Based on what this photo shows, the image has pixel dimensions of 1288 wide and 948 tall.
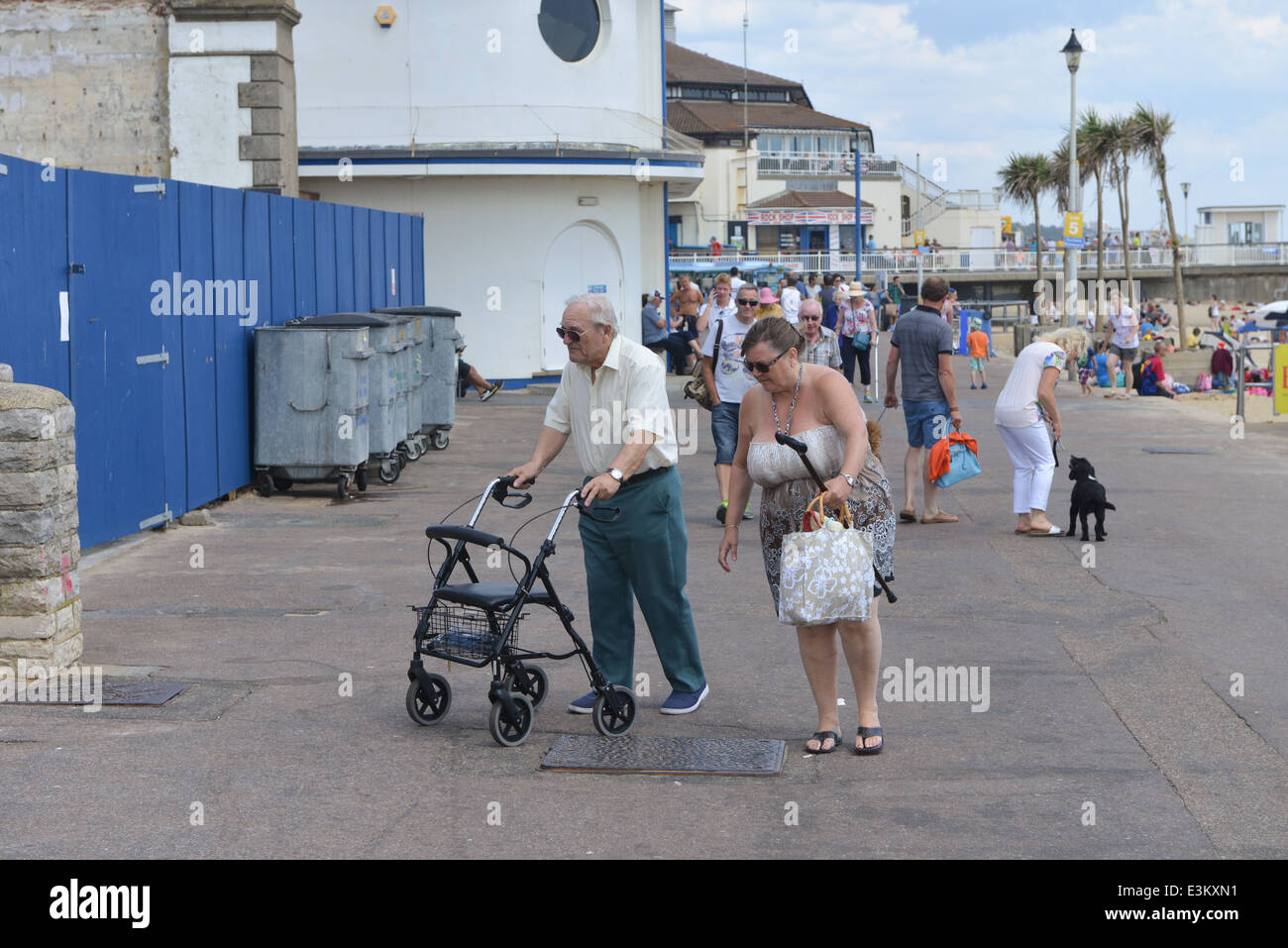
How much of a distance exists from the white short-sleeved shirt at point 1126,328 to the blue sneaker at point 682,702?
21.3 metres

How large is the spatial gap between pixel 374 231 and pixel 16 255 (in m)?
10.8

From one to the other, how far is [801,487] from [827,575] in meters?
0.47

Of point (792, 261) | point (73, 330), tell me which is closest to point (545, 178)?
point (73, 330)

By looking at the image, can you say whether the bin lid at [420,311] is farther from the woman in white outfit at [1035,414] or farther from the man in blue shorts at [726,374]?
the woman in white outfit at [1035,414]

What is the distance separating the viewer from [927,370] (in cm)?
1221

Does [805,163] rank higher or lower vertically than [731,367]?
higher

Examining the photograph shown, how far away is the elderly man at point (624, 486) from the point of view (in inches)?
258

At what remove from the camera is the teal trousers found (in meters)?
6.70

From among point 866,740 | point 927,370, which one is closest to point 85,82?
point 927,370

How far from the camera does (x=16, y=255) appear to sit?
955cm

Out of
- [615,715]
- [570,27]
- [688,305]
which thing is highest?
[570,27]

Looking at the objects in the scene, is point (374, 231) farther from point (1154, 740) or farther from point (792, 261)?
point (792, 261)

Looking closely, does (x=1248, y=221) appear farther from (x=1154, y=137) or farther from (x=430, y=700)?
(x=430, y=700)

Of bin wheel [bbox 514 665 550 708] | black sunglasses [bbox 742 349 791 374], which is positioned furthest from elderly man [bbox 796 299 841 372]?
black sunglasses [bbox 742 349 791 374]
